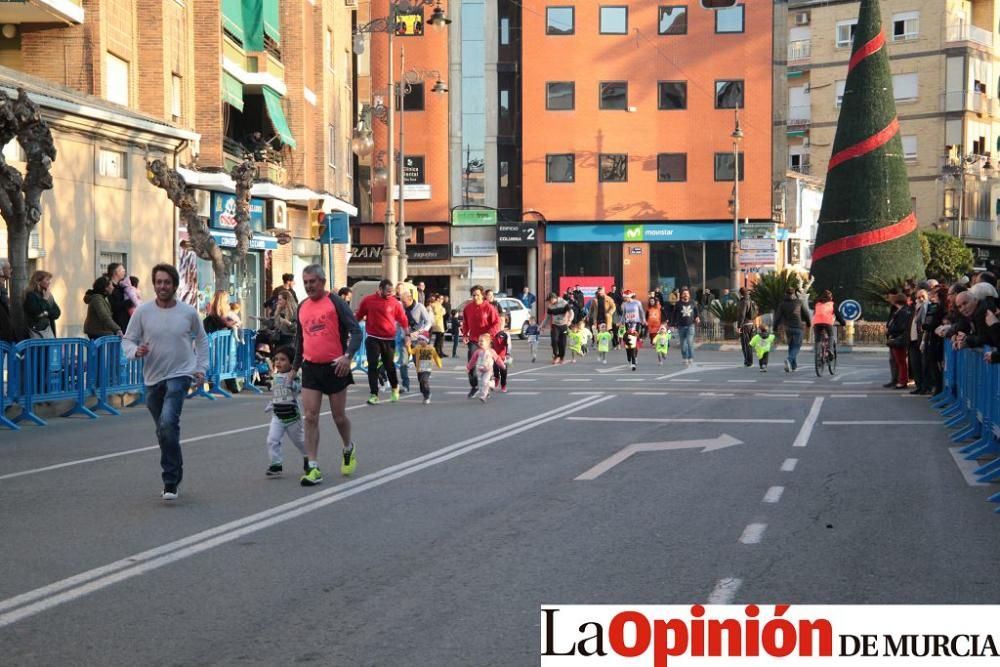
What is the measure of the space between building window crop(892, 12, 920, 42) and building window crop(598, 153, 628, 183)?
71.2ft

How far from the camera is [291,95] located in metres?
40.6

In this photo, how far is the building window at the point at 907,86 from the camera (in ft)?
241

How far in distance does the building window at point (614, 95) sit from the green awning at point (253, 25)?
25.2 m

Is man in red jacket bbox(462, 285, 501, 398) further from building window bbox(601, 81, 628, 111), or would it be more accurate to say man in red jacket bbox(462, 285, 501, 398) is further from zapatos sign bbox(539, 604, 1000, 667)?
building window bbox(601, 81, 628, 111)

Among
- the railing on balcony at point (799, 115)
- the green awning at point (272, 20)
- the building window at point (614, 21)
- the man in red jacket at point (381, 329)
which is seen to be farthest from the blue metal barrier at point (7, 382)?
the railing on balcony at point (799, 115)

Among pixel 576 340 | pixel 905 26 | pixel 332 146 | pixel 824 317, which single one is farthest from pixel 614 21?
pixel 824 317

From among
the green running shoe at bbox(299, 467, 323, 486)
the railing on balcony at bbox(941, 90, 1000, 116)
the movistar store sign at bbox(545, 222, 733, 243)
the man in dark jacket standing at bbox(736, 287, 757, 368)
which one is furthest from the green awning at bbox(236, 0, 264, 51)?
the railing on balcony at bbox(941, 90, 1000, 116)

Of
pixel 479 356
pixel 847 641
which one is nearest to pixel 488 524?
pixel 847 641

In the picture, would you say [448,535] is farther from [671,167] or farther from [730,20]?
[730,20]

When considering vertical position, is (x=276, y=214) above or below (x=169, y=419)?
above

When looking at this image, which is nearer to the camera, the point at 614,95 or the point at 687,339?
the point at 687,339

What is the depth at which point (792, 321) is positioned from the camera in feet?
98.7

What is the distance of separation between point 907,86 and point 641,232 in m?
22.3

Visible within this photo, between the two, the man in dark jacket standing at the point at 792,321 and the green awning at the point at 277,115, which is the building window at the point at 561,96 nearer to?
the green awning at the point at 277,115
